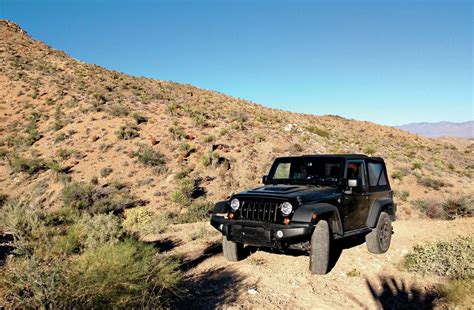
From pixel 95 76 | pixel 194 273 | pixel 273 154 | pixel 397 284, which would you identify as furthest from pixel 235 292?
pixel 95 76

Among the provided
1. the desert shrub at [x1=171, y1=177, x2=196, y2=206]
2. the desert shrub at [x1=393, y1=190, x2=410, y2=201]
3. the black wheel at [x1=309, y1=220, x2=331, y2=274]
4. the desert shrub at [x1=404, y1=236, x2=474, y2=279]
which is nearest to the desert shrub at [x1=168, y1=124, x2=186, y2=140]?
the desert shrub at [x1=171, y1=177, x2=196, y2=206]

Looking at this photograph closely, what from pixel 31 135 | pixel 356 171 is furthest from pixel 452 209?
pixel 31 135

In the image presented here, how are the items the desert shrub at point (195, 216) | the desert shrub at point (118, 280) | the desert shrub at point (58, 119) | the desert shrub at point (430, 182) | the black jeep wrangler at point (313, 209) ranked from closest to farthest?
the desert shrub at point (118, 280), the black jeep wrangler at point (313, 209), the desert shrub at point (195, 216), the desert shrub at point (430, 182), the desert shrub at point (58, 119)

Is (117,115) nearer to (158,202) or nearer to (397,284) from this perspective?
(158,202)

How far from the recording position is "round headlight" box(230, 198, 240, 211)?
6512 millimetres

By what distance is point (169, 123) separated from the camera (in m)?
26.0

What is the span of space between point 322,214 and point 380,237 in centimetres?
245

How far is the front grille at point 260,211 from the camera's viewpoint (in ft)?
19.7

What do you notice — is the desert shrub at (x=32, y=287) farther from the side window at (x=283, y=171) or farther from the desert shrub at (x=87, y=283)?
the side window at (x=283, y=171)

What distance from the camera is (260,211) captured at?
20.3 ft

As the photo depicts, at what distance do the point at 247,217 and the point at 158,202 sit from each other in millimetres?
11550

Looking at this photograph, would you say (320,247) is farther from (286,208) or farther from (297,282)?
(286,208)

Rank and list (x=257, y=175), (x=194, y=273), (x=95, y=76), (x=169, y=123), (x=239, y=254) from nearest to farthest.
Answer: (x=194, y=273)
(x=239, y=254)
(x=257, y=175)
(x=169, y=123)
(x=95, y=76)

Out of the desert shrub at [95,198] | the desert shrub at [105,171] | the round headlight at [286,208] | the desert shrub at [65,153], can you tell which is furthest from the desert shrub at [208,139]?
the round headlight at [286,208]
